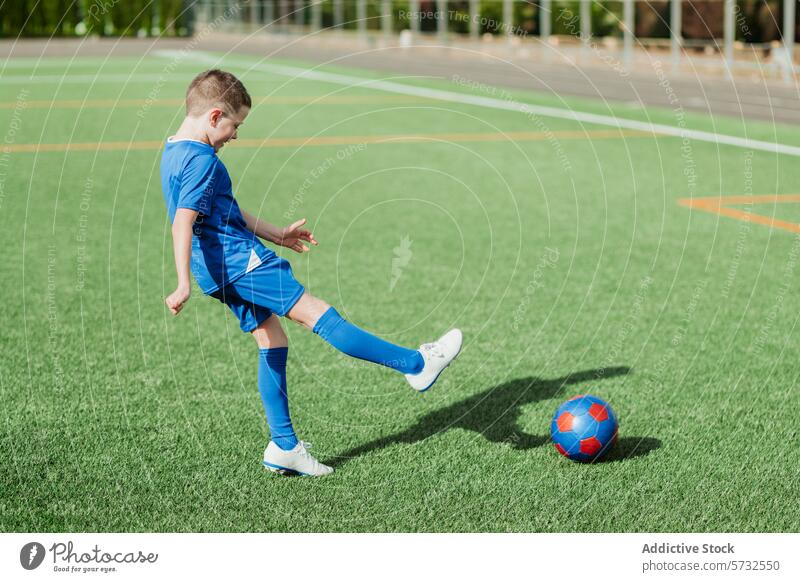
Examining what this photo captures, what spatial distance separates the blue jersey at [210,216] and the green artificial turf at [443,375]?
1.12 m

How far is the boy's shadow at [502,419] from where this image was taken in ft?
19.4

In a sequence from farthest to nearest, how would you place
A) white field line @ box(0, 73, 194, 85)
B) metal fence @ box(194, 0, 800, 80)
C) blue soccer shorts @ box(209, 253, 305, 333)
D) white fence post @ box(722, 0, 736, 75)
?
white fence post @ box(722, 0, 736, 75), metal fence @ box(194, 0, 800, 80), white field line @ box(0, 73, 194, 85), blue soccer shorts @ box(209, 253, 305, 333)

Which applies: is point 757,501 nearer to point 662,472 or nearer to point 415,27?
point 662,472

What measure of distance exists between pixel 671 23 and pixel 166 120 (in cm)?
2167

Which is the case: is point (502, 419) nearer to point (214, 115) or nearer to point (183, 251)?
point (183, 251)

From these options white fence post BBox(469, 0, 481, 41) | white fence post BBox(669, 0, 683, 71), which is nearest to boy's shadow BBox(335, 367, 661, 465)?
white fence post BBox(669, 0, 683, 71)

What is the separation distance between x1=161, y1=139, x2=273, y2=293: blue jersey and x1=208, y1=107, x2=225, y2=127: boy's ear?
0.11 m

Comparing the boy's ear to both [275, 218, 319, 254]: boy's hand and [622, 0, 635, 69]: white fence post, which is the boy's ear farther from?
[622, 0, 635, 69]: white fence post

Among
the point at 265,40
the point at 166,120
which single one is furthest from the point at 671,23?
the point at 265,40

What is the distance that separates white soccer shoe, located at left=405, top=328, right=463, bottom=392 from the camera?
553 cm

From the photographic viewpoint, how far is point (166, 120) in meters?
22.6

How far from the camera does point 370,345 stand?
532 centimetres

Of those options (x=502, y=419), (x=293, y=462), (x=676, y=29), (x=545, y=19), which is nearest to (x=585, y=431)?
(x=502, y=419)

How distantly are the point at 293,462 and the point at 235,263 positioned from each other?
1090mm
